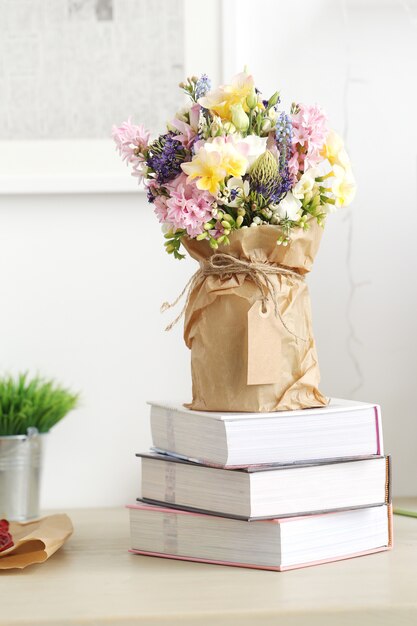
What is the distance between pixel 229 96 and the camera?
0.85m

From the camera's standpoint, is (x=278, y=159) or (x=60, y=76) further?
(x=60, y=76)

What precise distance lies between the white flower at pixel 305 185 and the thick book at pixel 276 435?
23cm

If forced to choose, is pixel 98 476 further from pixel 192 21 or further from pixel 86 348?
pixel 192 21

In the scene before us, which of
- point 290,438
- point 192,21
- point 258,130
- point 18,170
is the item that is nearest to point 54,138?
point 18,170

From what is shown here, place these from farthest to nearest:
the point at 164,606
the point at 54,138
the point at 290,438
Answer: the point at 54,138
the point at 290,438
the point at 164,606

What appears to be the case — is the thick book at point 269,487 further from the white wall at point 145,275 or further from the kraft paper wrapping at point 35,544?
the white wall at point 145,275

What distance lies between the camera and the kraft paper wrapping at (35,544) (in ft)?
2.80

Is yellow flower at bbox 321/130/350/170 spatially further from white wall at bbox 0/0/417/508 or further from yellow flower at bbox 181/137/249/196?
white wall at bbox 0/0/417/508

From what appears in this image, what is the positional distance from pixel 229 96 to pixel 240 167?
0.09 meters

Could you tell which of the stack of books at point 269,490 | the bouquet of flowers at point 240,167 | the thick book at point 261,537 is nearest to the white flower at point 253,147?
the bouquet of flowers at point 240,167

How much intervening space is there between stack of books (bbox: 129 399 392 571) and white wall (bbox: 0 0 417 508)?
12.3 inches

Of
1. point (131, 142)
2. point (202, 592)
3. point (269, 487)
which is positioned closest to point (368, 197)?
point (131, 142)

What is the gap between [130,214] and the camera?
1218 millimetres

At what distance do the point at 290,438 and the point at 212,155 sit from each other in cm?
30
